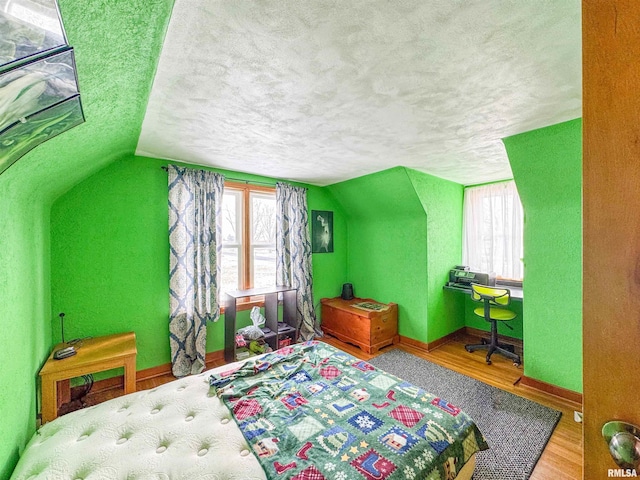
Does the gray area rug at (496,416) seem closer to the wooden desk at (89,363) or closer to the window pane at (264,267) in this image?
the window pane at (264,267)

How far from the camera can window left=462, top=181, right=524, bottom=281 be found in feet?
12.0

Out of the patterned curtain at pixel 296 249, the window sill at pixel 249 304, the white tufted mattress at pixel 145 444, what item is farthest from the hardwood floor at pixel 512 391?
the white tufted mattress at pixel 145 444

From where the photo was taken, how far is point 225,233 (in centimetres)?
334

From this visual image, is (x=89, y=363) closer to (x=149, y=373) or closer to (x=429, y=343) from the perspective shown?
(x=149, y=373)

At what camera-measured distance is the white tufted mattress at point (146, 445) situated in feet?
3.75

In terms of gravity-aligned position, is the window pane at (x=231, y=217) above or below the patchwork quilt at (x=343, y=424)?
above

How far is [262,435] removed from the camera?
135 cm

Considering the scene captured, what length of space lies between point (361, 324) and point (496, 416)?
64.5 inches

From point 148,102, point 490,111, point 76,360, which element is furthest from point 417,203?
point 76,360

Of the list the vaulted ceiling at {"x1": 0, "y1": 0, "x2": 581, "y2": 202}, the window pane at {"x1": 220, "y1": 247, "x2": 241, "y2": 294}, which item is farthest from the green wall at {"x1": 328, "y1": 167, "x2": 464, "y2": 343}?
the window pane at {"x1": 220, "y1": 247, "x2": 241, "y2": 294}

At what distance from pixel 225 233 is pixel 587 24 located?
3.32 m

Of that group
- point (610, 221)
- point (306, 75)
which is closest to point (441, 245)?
point (306, 75)

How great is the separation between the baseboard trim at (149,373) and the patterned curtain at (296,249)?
115 cm

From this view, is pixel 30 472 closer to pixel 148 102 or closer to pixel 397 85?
pixel 148 102
